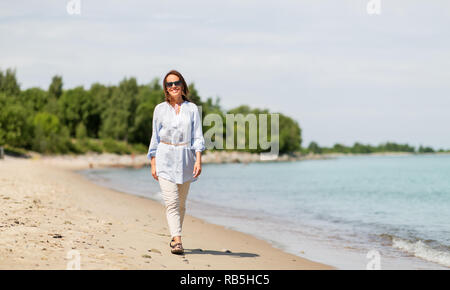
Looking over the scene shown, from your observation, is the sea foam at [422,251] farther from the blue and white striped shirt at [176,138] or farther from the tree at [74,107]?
the tree at [74,107]

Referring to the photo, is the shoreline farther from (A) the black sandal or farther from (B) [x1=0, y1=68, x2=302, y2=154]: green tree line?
(A) the black sandal

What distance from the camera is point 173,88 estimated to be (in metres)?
6.32

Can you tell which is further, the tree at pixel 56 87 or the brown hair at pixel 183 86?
the tree at pixel 56 87

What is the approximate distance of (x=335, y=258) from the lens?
26.5 feet

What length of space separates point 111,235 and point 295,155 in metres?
152

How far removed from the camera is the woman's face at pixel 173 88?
632 centimetres

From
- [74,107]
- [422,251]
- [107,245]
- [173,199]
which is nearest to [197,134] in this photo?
[173,199]

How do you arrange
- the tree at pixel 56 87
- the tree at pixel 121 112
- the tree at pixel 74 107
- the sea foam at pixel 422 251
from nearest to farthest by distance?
1. the sea foam at pixel 422 251
2. the tree at pixel 74 107
3. the tree at pixel 121 112
4. the tree at pixel 56 87

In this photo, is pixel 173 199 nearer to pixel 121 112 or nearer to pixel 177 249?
pixel 177 249

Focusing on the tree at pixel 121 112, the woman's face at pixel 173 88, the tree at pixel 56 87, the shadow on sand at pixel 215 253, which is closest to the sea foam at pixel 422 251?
the shadow on sand at pixel 215 253

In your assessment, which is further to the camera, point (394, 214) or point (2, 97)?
point (2, 97)

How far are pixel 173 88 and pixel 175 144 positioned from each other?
78 cm

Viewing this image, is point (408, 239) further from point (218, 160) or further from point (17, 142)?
point (218, 160)
